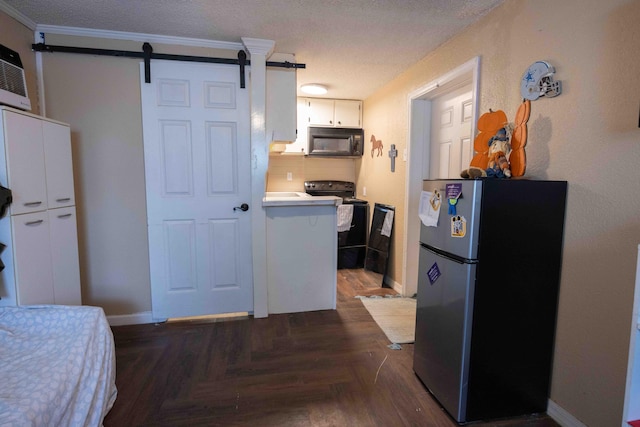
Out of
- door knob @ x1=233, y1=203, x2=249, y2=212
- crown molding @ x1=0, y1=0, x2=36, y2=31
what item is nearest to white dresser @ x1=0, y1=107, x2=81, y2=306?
crown molding @ x1=0, y1=0, x2=36, y2=31

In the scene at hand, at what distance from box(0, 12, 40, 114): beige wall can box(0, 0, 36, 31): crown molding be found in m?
0.02

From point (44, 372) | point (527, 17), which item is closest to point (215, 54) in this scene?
point (527, 17)

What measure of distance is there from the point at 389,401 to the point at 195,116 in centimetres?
240

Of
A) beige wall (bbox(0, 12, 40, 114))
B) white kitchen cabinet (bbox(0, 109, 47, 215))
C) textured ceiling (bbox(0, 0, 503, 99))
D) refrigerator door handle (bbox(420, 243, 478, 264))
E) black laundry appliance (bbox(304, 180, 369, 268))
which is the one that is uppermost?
textured ceiling (bbox(0, 0, 503, 99))

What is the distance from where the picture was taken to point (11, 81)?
5.77 ft

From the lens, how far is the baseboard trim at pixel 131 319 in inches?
99.6

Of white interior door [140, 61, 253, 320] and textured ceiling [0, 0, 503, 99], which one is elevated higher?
textured ceiling [0, 0, 503, 99]

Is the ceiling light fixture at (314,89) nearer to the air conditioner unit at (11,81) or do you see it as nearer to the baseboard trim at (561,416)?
the air conditioner unit at (11,81)

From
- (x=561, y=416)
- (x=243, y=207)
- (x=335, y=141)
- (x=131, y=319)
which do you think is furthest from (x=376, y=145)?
(x=131, y=319)

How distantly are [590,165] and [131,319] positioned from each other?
3.20 meters

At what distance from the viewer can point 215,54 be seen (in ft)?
8.14

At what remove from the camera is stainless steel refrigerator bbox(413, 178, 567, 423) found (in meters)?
1.44

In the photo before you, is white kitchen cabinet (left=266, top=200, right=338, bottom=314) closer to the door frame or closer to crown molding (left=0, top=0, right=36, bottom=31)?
the door frame

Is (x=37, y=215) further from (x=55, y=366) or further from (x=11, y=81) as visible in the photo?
(x=55, y=366)
